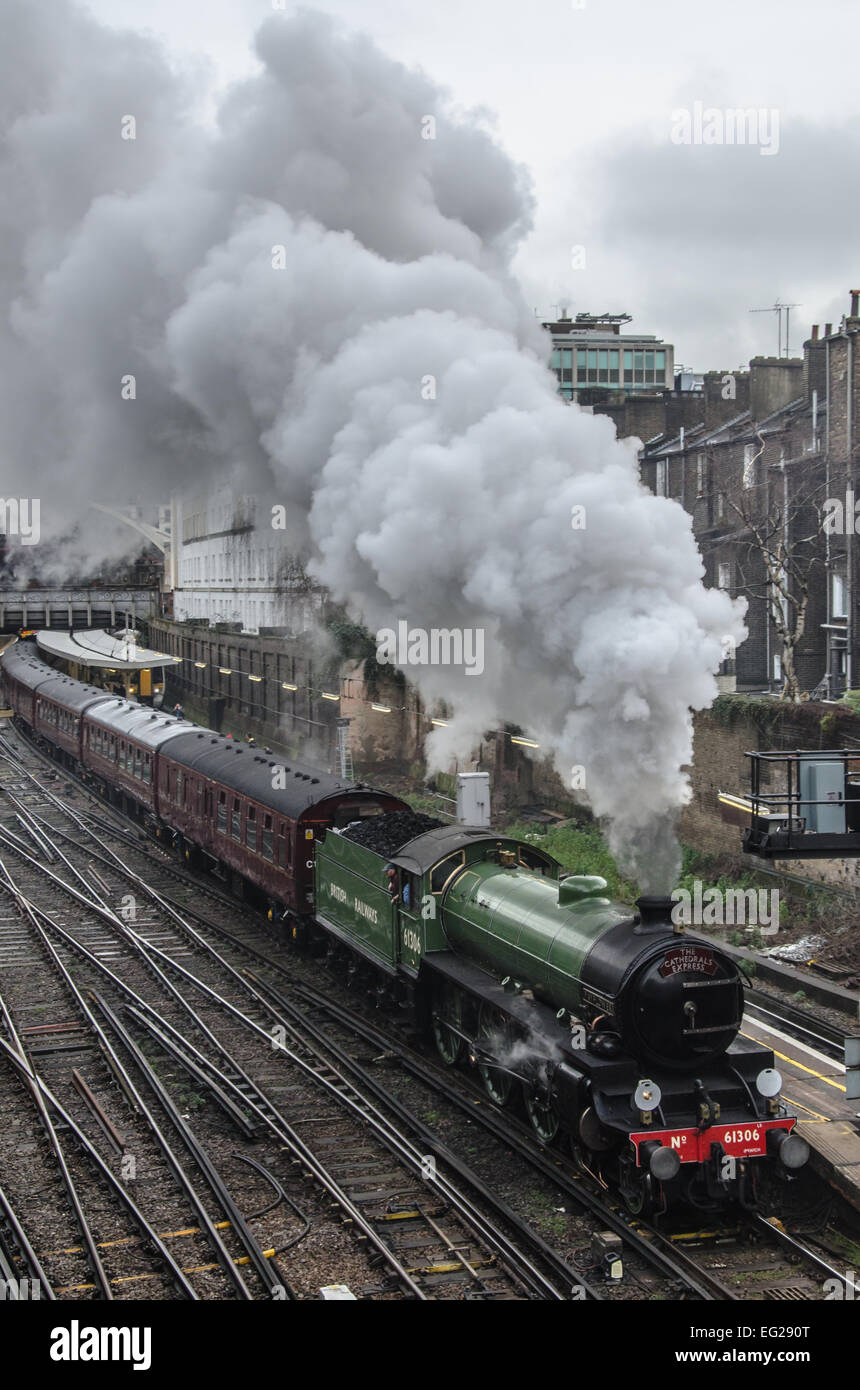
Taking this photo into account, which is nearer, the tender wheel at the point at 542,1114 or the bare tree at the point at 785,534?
the tender wheel at the point at 542,1114

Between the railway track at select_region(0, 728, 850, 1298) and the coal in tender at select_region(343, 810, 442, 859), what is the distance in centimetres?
198

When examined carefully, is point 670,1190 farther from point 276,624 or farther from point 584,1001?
point 276,624

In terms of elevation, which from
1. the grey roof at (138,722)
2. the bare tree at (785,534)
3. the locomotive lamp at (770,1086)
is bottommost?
the locomotive lamp at (770,1086)

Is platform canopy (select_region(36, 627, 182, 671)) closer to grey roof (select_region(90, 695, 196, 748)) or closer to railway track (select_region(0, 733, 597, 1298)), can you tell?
grey roof (select_region(90, 695, 196, 748))

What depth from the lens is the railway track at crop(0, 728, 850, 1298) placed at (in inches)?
324

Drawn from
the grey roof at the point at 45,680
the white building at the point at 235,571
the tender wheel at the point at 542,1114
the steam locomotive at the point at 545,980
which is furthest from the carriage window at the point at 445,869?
the grey roof at the point at 45,680

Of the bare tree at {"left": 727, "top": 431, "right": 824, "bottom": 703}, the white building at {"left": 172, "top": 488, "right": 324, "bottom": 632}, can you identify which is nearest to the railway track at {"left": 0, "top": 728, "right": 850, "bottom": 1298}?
the white building at {"left": 172, "top": 488, "right": 324, "bottom": 632}

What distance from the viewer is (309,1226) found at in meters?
8.92

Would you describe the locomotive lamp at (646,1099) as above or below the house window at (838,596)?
below

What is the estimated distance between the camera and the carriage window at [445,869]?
12172 millimetres

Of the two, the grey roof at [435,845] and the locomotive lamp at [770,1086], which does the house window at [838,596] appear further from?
the locomotive lamp at [770,1086]

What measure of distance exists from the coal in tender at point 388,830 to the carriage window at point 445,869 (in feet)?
3.70

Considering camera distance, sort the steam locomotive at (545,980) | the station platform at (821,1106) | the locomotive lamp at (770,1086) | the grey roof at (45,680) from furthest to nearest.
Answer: the grey roof at (45,680) < the station platform at (821,1106) < the locomotive lamp at (770,1086) < the steam locomotive at (545,980)

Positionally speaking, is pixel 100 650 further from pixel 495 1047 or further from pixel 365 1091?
pixel 495 1047
